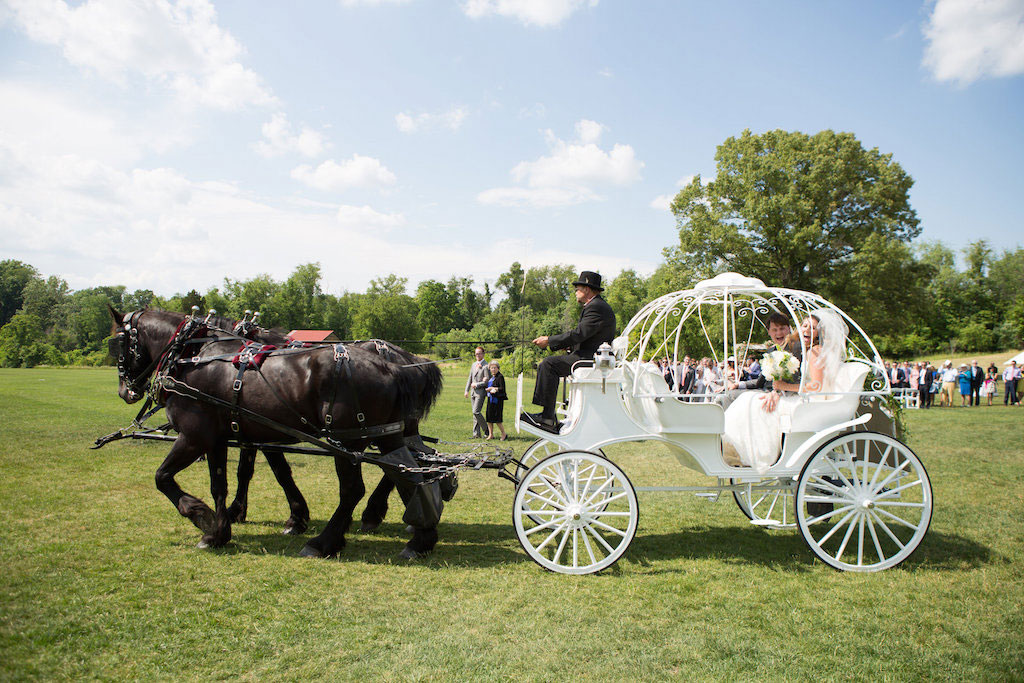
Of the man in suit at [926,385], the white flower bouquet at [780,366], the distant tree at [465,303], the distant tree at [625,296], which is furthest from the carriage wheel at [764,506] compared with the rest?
the distant tree at [465,303]

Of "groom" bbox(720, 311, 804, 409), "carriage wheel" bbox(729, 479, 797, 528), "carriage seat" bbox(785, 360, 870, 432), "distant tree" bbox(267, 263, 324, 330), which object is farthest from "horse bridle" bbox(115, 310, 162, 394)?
"distant tree" bbox(267, 263, 324, 330)

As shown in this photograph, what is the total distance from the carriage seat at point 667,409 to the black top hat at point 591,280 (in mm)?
936

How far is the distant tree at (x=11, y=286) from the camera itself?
81.2m

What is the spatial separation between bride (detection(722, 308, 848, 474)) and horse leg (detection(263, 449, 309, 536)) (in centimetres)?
447

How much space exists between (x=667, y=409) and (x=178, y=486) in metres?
4.54

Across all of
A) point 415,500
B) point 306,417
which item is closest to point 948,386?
point 415,500

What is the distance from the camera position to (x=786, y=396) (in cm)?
548

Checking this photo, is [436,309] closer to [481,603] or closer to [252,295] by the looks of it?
[252,295]

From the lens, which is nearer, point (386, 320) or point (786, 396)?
point (786, 396)

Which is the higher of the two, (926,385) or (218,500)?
(926,385)

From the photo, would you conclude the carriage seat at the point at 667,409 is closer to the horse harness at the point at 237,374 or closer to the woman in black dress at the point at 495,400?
the horse harness at the point at 237,374

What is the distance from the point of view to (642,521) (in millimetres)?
6699

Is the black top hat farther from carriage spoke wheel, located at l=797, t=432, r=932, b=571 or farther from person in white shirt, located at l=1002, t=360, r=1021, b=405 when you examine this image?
person in white shirt, located at l=1002, t=360, r=1021, b=405

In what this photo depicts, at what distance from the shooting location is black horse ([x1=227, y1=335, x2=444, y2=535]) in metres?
5.72
